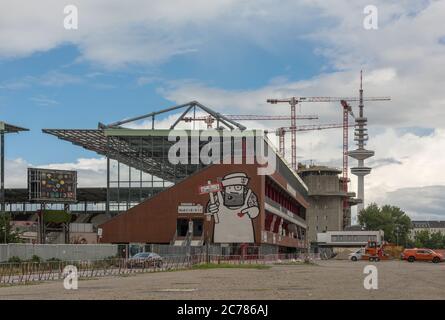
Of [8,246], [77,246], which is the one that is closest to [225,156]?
[77,246]

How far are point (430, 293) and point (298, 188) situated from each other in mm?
113473

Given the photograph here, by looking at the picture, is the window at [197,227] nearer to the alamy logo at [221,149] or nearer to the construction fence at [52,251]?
the alamy logo at [221,149]

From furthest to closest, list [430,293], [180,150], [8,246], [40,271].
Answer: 1. [180,150]
2. [8,246]
3. [40,271]
4. [430,293]

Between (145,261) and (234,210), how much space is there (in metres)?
34.7

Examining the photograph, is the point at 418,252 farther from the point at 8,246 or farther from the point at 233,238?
the point at 8,246

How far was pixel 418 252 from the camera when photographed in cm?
8725

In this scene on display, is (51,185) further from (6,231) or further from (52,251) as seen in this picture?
(52,251)

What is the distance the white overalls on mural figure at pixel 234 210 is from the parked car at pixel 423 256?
19.2m

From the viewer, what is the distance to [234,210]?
87812mm

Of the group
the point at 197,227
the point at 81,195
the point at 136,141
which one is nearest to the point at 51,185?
the point at 136,141

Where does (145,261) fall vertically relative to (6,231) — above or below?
below

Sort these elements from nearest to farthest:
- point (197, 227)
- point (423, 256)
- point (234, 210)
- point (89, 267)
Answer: point (89, 267), point (423, 256), point (234, 210), point (197, 227)

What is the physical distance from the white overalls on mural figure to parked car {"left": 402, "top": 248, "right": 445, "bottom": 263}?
19.2m

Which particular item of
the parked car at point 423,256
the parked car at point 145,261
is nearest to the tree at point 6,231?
the parked car at point 145,261
